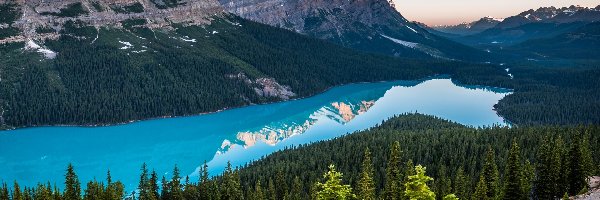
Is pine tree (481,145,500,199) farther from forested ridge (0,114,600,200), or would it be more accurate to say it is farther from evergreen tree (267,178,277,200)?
evergreen tree (267,178,277,200)

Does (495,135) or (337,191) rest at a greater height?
(337,191)

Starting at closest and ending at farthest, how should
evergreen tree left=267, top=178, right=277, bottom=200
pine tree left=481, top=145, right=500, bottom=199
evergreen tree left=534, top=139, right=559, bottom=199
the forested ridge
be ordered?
pine tree left=481, top=145, right=500, bottom=199
the forested ridge
evergreen tree left=534, top=139, right=559, bottom=199
evergreen tree left=267, top=178, right=277, bottom=200

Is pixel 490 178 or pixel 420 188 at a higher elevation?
pixel 420 188

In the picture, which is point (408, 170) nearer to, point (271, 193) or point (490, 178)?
point (490, 178)

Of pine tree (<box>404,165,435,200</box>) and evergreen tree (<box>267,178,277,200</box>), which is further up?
pine tree (<box>404,165,435,200</box>)

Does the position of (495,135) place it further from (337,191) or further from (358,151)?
(337,191)

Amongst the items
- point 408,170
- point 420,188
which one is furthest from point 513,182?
point 420,188

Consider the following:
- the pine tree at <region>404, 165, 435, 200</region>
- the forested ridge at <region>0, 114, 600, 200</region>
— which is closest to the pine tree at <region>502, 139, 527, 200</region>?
the forested ridge at <region>0, 114, 600, 200</region>

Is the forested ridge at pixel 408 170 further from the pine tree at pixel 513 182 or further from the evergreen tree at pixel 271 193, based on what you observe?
the pine tree at pixel 513 182

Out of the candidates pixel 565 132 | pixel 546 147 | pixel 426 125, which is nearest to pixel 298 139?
pixel 426 125
